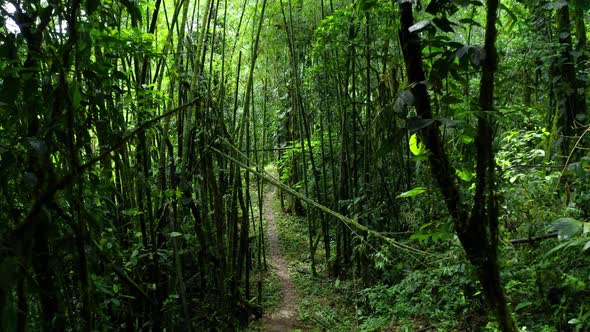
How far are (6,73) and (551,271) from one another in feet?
8.83

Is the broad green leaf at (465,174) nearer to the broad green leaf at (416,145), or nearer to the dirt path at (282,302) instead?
the broad green leaf at (416,145)

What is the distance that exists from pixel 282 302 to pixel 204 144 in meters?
2.12

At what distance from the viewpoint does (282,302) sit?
14.2 ft

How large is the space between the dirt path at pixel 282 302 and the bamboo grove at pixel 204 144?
0.19 m

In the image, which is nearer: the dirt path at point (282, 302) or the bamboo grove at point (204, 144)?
the bamboo grove at point (204, 144)

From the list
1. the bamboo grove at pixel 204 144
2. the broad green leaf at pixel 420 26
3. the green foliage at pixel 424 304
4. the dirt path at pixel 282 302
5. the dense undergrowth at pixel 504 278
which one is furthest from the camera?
the dirt path at pixel 282 302

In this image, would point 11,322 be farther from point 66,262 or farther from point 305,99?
point 305,99

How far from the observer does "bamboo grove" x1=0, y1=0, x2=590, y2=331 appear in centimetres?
110

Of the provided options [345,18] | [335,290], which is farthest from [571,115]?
[335,290]

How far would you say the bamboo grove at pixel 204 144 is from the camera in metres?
1.10

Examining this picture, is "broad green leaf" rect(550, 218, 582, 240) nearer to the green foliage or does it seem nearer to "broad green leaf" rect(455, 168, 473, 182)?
"broad green leaf" rect(455, 168, 473, 182)

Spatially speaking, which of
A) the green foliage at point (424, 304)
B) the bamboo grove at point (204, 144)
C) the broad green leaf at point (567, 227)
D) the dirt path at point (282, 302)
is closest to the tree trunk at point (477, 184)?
the bamboo grove at point (204, 144)

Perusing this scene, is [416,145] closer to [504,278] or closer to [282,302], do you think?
[504,278]

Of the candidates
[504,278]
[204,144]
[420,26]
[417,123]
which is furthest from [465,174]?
[204,144]
